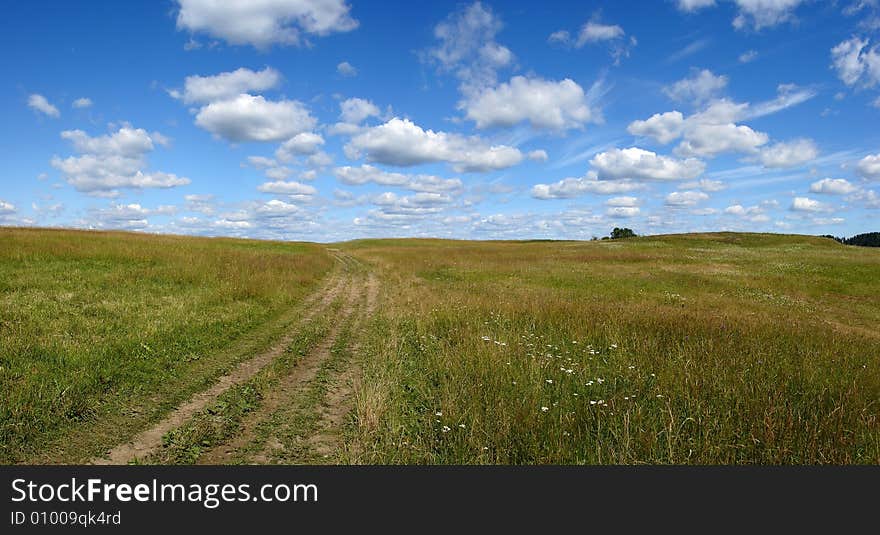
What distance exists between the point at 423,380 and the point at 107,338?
796 cm

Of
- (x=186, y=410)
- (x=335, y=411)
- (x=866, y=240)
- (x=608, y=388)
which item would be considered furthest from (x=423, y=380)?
(x=866, y=240)

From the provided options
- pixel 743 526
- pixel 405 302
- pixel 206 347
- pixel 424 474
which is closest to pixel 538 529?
pixel 424 474

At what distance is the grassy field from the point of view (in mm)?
5535

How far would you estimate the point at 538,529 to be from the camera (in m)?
4.01

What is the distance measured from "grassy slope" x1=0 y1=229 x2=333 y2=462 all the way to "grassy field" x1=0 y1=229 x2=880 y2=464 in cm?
5

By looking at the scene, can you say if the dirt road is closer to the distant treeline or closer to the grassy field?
the grassy field

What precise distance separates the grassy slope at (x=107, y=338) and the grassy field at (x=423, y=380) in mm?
49

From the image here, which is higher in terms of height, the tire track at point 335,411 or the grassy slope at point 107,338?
the grassy slope at point 107,338

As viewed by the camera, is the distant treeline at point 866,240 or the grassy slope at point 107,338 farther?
the distant treeline at point 866,240

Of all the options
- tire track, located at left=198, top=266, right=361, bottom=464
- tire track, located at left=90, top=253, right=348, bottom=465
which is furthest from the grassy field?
tire track, located at left=90, top=253, right=348, bottom=465

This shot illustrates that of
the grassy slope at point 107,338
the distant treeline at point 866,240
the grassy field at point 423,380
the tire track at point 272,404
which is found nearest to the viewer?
the tire track at point 272,404

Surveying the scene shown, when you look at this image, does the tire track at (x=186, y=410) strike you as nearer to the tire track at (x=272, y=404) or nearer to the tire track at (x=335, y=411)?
the tire track at (x=272, y=404)

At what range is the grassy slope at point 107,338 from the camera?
20.5 ft

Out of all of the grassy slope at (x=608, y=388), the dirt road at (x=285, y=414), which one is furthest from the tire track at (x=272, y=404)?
the grassy slope at (x=608, y=388)
